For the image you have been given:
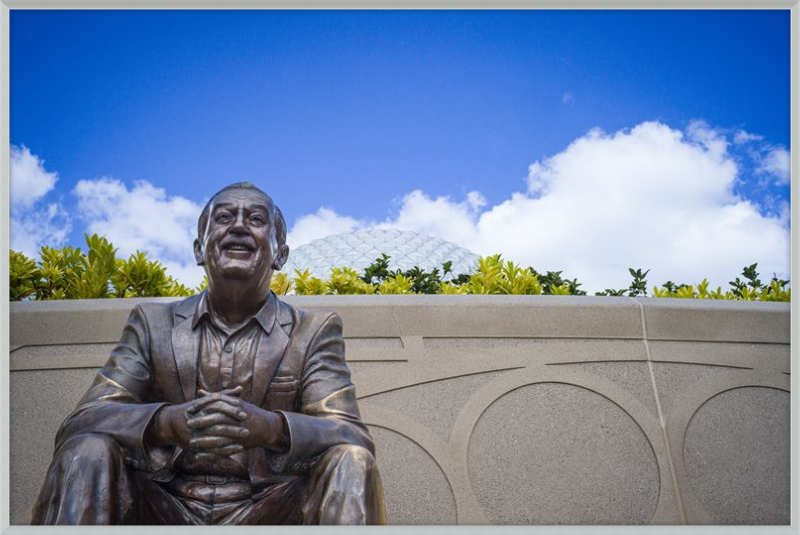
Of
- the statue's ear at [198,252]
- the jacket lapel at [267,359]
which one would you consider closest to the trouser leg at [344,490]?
the jacket lapel at [267,359]

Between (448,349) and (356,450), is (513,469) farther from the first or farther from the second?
(356,450)

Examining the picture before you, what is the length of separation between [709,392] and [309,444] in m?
4.25

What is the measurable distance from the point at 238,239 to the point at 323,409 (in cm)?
70

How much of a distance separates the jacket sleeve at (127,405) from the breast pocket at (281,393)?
0.39 metres

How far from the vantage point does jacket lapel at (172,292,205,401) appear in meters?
2.75

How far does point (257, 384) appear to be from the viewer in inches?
107

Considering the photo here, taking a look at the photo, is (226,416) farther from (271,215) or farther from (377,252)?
(377,252)

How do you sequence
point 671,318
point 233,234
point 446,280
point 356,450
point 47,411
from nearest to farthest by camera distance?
point 356,450, point 233,234, point 47,411, point 671,318, point 446,280

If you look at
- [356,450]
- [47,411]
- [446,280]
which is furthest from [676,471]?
[47,411]

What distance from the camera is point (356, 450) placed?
94.3 inches

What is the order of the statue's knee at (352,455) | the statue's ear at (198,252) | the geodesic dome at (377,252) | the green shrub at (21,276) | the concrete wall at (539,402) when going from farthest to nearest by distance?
the geodesic dome at (377,252) < the green shrub at (21,276) < the concrete wall at (539,402) < the statue's ear at (198,252) < the statue's knee at (352,455)

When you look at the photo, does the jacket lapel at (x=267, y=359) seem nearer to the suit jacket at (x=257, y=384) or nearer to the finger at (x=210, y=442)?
the suit jacket at (x=257, y=384)

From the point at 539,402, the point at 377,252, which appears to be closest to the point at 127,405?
Result: the point at 539,402

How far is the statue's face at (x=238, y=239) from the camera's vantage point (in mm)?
2744
